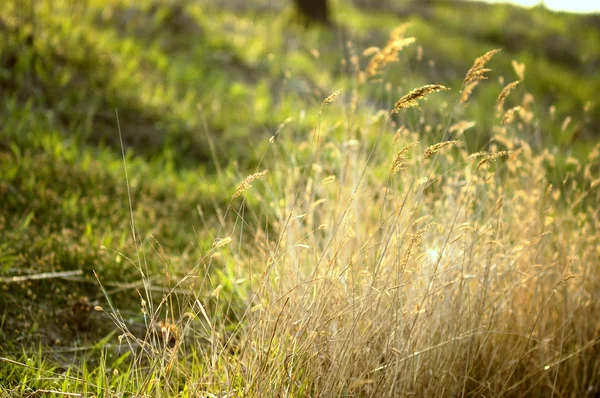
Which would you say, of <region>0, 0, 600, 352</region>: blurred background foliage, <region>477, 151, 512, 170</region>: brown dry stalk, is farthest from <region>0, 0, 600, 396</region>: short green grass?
<region>477, 151, 512, 170</region>: brown dry stalk

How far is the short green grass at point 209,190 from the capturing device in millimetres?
2328

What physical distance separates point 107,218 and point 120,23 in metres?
4.01

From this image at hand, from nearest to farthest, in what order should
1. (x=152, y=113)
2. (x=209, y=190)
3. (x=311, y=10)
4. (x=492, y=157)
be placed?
(x=492, y=157) < (x=209, y=190) < (x=152, y=113) < (x=311, y=10)

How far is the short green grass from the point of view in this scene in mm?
2328

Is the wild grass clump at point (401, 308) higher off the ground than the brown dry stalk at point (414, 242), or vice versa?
the brown dry stalk at point (414, 242)

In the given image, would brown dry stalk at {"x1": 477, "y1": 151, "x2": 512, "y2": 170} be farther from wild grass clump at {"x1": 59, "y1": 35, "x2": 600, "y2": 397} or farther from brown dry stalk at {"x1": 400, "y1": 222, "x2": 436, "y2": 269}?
brown dry stalk at {"x1": 400, "y1": 222, "x2": 436, "y2": 269}

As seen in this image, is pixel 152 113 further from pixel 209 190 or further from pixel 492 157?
pixel 492 157

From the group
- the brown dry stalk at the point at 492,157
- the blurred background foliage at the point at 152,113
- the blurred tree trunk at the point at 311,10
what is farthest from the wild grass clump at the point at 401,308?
the blurred tree trunk at the point at 311,10

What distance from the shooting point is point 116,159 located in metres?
4.97

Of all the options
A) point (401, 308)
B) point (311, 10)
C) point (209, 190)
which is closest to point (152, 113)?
point (209, 190)

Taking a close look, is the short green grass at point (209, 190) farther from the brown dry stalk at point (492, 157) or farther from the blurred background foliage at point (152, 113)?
the brown dry stalk at point (492, 157)

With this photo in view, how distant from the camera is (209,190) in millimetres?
4527

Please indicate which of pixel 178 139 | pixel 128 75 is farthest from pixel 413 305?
pixel 128 75

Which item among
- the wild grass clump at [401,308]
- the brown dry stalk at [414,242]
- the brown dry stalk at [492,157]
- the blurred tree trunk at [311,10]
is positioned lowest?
the blurred tree trunk at [311,10]
